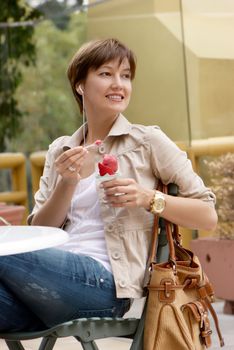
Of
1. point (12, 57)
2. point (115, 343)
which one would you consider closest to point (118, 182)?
point (115, 343)

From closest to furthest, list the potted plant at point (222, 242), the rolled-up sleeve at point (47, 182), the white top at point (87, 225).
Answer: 1. the white top at point (87, 225)
2. the rolled-up sleeve at point (47, 182)
3. the potted plant at point (222, 242)

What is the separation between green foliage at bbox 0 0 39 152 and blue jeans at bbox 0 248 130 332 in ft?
15.1

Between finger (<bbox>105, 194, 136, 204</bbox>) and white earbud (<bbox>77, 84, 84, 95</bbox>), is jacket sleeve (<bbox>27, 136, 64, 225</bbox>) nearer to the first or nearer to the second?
white earbud (<bbox>77, 84, 84, 95</bbox>)

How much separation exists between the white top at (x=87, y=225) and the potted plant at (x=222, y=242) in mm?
2580

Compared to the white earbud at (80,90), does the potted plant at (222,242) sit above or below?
below

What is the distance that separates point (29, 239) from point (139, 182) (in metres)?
0.50

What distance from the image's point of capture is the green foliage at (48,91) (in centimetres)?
701

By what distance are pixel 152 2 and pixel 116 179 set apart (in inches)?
136

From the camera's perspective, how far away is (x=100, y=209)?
3.24 m

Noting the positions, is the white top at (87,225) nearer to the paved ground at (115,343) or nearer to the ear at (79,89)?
the ear at (79,89)

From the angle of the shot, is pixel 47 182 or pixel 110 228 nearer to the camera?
pixel 110 228

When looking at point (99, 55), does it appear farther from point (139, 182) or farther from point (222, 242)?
point (222, 242)

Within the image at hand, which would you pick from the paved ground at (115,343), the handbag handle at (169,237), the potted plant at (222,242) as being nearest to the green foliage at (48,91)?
the potted plant at (222,242)

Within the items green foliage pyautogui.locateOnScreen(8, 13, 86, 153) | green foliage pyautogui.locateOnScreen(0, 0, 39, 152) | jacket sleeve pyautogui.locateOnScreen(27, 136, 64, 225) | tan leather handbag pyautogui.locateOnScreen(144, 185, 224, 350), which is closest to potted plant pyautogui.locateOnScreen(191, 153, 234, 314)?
green foliage pyautogui.locateOnScreen(8, 13, 86, 153)
